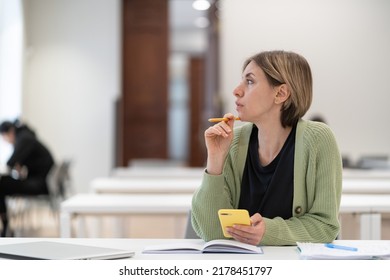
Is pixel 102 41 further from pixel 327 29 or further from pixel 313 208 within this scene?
pixel 313 208

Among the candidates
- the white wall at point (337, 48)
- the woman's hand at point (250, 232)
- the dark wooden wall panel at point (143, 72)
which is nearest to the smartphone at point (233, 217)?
the woman's hand at point (250, 232)

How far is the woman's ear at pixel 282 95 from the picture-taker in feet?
7.13

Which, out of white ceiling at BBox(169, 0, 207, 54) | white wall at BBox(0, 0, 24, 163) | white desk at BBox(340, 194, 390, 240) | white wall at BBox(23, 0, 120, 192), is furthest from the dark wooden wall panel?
white desk at BBox(340, 194, 390, 240)

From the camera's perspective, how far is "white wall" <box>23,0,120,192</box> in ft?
31.9

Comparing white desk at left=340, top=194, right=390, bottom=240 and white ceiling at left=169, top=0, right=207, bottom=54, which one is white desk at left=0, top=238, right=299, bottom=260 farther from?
white ceiling at left=169, top=0, right=207, bottom=54

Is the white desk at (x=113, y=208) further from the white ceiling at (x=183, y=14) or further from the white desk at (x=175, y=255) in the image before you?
the white ceiling at (x=183, y=14)

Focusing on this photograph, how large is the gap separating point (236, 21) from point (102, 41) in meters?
2.94

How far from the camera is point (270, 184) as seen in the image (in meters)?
2.13

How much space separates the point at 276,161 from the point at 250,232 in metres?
0.33

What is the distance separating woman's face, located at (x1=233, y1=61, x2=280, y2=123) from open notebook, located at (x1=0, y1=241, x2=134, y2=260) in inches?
25.5

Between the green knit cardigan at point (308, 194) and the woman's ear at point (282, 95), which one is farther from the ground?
the woman's ear at point (282, 95)

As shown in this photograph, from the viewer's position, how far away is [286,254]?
1783 millimetres
